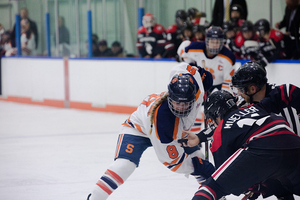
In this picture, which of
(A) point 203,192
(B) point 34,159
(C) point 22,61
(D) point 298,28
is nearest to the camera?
(A) point 203,192

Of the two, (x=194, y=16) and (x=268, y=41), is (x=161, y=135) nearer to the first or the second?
(x=268, y=41)

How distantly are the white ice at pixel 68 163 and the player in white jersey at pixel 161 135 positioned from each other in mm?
644

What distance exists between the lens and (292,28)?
18.9 ft

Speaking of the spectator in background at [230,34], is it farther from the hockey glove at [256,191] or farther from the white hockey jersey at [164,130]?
the hockey glove at [256,191]

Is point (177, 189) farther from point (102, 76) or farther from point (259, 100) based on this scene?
point (102, 76)

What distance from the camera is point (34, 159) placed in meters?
4.41

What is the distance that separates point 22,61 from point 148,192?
23.6 ft

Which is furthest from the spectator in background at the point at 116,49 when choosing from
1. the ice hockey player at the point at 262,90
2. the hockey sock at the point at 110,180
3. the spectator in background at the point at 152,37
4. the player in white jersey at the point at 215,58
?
the hockey sock at the point at 110,180

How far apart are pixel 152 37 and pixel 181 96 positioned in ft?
16.3

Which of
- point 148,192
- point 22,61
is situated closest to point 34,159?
point 148,192

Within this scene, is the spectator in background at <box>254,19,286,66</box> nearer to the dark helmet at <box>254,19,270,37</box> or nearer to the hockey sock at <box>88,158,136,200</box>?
the dark helmet at <box>254,19,270,37</box>

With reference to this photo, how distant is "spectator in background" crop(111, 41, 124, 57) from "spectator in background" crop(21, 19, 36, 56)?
254cm

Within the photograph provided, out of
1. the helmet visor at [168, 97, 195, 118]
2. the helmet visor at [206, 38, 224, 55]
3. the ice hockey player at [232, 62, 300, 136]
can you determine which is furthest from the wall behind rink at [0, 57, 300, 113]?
the helmet visor at [168, 97, 195, 118]

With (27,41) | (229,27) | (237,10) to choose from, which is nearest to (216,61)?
(229,27)
